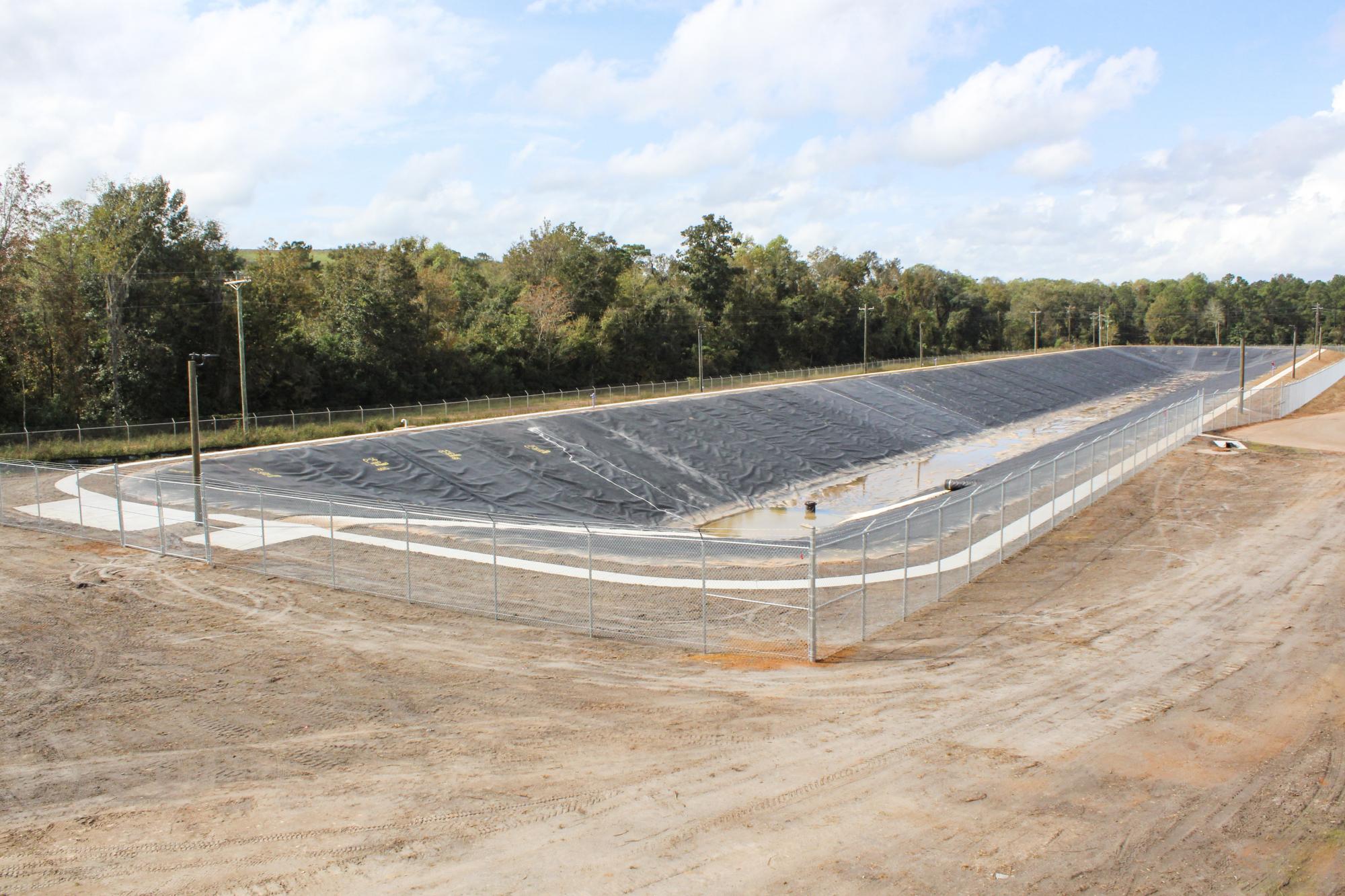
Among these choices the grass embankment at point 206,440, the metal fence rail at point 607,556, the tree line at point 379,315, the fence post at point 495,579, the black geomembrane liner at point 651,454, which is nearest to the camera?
the fence post at point 495,579

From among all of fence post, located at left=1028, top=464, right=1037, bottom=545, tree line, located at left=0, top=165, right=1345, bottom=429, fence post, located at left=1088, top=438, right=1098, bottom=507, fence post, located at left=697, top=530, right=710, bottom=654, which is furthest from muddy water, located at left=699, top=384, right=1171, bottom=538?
tree line, located at left=0, top=165, right=1345, bottom=429

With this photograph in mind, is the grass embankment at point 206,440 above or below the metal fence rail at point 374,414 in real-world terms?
below

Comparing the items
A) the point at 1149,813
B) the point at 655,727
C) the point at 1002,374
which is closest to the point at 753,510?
the point at 655,727

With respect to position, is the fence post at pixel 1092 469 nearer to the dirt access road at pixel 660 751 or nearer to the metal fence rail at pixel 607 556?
the metal fence rail at pixel 607 556

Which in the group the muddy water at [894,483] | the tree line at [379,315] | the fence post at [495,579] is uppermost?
the tree line at [379,315]

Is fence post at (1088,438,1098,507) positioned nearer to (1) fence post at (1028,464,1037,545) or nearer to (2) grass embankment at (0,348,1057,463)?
(1) fence post at (1028,464,1037,545)

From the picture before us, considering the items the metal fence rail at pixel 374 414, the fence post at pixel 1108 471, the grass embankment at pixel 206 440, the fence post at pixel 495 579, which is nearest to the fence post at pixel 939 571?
the fence post at pixel 495 579

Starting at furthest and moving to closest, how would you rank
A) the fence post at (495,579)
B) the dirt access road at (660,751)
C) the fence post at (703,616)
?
1. the fence post at (495,579)
2. the fence post at (703,616)
3. the dirt access road at (660,751)

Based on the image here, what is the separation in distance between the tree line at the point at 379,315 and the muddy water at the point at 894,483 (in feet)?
→ 114

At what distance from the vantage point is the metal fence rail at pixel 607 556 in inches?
653

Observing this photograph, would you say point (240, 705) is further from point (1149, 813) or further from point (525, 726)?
point (1149, 813)

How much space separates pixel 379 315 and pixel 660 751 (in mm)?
56911

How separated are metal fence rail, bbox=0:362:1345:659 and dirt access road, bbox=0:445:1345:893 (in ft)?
3.36

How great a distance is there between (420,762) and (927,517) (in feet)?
47.6
